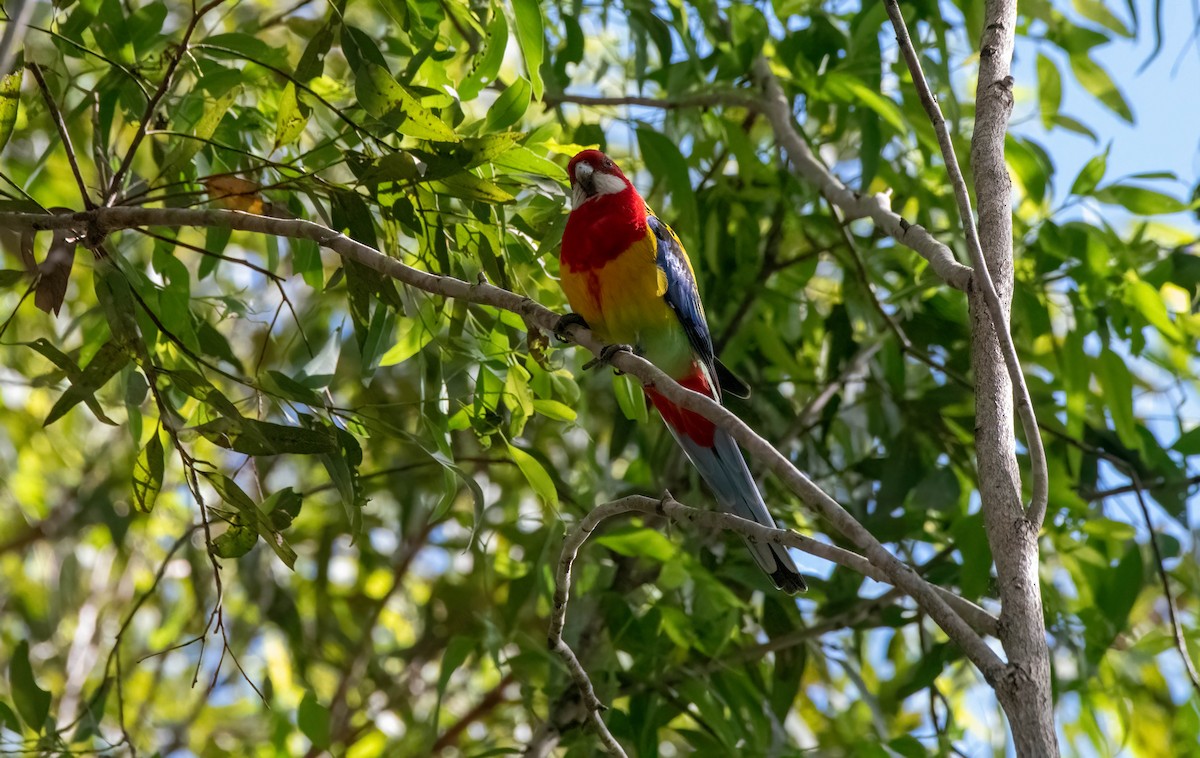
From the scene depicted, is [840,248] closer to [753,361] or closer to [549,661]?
[753,361]

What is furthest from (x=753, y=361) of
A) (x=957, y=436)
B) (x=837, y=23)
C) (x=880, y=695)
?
(x=880, y=695)

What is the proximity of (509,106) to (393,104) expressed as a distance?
32 cm

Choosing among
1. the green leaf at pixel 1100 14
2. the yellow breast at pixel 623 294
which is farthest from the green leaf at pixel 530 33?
the green leaf at pixel 1100 14

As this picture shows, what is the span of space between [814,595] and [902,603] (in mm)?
219

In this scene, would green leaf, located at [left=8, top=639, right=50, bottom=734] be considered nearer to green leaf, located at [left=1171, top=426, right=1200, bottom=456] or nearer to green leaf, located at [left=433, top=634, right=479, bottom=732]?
green leaf, located at [left=433, top=634, right=479, bottom=732]

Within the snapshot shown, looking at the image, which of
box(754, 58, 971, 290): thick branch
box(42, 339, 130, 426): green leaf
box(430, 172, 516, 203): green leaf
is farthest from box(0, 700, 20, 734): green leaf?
box(754, 58, 971, 290): thick branch

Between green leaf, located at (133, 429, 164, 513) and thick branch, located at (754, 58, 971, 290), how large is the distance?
1230 millimetres

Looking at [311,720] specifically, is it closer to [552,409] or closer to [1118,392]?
[552,409]

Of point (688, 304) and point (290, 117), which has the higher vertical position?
point (688, 304)

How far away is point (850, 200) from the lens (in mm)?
2264

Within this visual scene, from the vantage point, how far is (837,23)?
128 inches

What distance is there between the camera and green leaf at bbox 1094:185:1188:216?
9.46 feet

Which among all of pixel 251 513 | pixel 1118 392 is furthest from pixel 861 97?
pixel 251 513

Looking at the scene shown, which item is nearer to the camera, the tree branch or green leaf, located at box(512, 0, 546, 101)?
the tree branch
